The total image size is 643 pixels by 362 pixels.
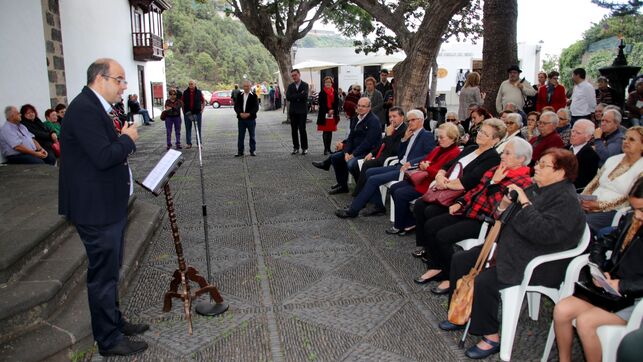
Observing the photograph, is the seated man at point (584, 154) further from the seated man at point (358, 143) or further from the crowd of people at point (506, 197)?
the seated man at point (358, 143)

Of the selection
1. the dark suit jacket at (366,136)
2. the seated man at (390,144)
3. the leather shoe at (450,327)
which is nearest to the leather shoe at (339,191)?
the dark suit jacket at (366,136)

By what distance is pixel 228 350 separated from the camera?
3.36 m

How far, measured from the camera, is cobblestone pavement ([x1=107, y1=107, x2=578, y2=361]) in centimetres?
338

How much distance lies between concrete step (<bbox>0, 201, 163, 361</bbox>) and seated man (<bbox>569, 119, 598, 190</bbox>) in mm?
4447

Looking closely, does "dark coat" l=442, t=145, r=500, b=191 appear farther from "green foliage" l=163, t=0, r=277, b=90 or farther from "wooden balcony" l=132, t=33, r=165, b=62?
"green foliage" l=163, t=0, r=277, b=90

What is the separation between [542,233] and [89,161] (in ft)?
9.13

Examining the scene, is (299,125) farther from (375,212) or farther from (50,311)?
(50,311)

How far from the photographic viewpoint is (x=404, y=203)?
18.4 feet

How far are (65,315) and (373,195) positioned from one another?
397 cm

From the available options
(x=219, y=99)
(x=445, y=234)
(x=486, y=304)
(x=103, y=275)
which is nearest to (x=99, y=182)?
(x=103, y=275)

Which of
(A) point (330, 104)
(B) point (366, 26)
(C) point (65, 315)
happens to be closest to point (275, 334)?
(C) point (65, 315)

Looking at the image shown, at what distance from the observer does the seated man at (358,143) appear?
7.54m

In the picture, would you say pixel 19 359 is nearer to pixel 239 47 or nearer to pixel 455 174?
pixel 455 174

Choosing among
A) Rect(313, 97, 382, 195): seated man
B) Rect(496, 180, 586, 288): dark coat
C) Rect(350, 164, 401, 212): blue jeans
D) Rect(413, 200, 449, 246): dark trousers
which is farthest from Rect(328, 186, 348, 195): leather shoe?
Rect(496, 180, 586, 288): dark coat
